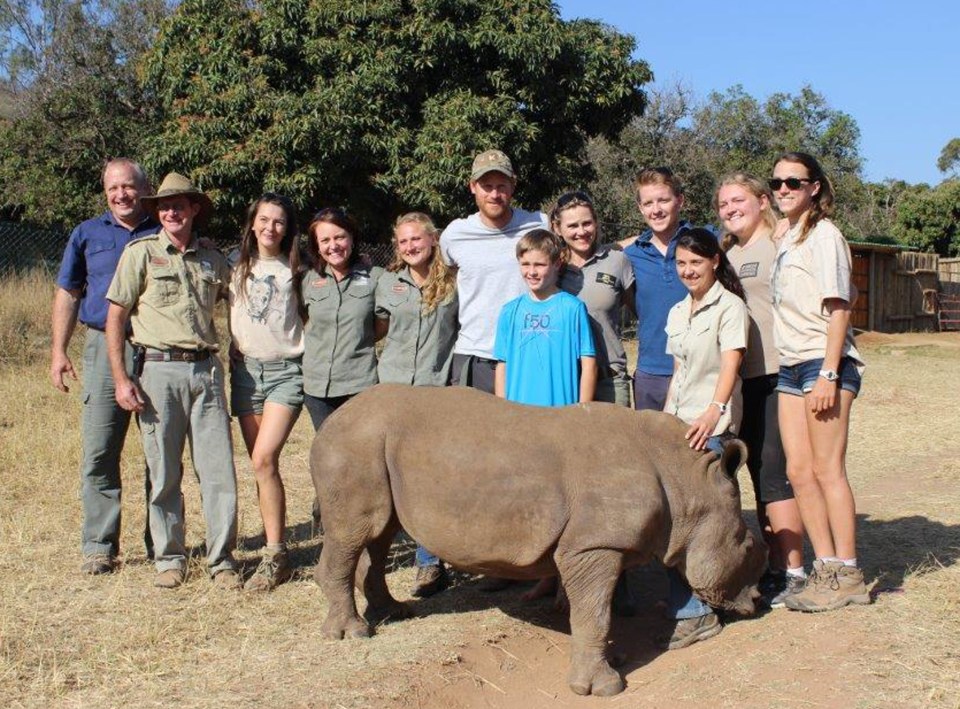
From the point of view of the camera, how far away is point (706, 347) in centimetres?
509

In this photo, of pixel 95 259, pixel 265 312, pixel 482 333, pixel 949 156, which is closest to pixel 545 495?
pixel 482 333

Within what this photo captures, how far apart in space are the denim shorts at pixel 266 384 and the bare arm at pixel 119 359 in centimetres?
62

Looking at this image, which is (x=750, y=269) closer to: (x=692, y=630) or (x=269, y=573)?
(x=692, y=630)

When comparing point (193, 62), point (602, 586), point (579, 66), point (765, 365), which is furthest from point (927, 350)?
point (602, 586)

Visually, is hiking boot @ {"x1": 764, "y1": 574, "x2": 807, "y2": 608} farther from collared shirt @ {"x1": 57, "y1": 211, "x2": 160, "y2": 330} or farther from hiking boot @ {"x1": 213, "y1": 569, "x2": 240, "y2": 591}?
collared shirt @ {"x1": 57, "y1": 211, "x2": 160, "y2": 330}

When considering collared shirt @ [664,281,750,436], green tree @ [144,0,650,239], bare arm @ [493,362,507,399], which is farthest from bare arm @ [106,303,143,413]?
green tree @ [144,0,650,239]

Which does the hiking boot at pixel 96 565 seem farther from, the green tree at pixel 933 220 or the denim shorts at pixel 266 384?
the green tree at pixel 933 220

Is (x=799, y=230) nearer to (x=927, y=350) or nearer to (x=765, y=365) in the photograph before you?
(x=765, y=365)

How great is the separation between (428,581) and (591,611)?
1.65m

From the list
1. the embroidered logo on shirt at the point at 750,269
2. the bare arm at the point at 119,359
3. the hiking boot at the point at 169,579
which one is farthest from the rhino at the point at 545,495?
the bare arm at the point at 119,359

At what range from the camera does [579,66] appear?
58.0ft

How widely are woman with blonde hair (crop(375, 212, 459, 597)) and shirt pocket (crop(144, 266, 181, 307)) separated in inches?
50.3

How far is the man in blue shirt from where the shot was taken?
6188mm

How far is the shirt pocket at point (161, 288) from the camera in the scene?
592 cm
